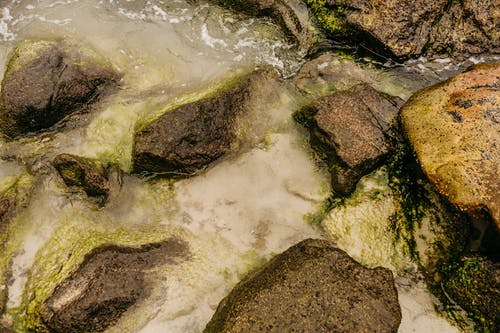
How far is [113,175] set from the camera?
4445 millimetres

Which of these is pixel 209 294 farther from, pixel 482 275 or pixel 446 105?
pixel 446 105

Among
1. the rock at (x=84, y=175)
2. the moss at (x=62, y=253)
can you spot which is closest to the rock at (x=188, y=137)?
the rock at (x=84, y=175)

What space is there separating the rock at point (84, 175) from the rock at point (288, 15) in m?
2.61

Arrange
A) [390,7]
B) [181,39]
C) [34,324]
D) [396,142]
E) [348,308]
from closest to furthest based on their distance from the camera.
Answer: [348,308] < [34,324] < [396,142] < [390,7] < [181,39]

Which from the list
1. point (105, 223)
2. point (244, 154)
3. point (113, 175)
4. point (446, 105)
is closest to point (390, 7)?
point (446, 105)

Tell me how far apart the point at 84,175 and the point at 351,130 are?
2.58 meters

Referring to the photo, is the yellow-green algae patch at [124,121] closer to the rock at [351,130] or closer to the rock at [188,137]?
the rock at [188,137]

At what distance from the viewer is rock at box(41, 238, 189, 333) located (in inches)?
144

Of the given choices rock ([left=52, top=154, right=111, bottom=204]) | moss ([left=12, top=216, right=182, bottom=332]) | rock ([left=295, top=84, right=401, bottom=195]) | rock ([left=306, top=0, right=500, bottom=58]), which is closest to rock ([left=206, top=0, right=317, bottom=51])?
rock ([left=306, top=0, right=500, bottom=58])

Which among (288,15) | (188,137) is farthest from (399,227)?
(288,15)

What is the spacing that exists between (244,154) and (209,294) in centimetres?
144

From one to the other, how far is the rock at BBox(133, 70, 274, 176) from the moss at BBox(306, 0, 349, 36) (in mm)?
1512

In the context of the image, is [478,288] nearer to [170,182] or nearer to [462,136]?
[462,136]

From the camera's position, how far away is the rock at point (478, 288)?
12.4ft
